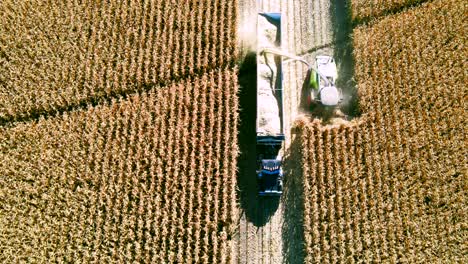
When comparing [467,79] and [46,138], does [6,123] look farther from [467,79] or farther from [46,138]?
[467,79]

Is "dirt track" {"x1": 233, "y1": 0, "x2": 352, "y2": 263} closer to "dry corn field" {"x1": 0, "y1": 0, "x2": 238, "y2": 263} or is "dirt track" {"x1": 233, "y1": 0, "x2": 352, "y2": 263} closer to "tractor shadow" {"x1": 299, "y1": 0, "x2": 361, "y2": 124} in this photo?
"tractor shadow" {"x1": 299, "y1": 0, "x2": 361, "y2": 124}

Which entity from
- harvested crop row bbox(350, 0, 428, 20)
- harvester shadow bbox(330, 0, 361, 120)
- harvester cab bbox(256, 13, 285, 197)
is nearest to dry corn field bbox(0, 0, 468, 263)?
harvested crop row bbox(350, 0, 428, 20)

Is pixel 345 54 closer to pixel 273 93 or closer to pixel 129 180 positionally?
pixel 273 93

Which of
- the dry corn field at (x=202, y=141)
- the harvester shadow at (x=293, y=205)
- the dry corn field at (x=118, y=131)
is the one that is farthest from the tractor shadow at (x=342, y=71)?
the dry corn field at (x=118, y=131)

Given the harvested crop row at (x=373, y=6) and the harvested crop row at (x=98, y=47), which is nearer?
the harvested crop row at (x=98, y=47)

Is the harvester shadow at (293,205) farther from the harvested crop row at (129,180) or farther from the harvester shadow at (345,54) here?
the harvester shadow at (345,54)

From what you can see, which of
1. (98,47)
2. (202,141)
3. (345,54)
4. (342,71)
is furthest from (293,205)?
(98,47)
